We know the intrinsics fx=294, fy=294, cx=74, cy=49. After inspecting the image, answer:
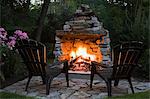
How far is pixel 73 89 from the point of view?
507cm

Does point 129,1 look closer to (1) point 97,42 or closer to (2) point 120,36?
(2) point 120,36

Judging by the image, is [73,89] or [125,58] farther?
[73,89]

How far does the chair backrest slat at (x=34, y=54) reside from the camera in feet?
15.4

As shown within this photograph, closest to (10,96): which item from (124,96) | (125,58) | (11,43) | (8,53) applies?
(11,43)

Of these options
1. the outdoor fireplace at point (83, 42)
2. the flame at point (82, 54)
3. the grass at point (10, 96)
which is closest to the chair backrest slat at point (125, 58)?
the grass at point (10, 96)

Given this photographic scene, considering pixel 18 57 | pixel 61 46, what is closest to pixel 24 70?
pixel 18 57

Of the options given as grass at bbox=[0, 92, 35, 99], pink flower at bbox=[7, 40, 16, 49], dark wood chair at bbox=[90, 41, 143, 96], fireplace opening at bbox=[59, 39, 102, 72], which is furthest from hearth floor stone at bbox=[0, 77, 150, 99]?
fireplace opening at bbox=[59, 39, 102, 72]

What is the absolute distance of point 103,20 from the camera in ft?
27.6

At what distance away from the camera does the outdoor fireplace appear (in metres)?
6.74

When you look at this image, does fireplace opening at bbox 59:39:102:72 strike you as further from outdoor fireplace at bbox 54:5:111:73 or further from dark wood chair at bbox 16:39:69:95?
dark wood chair at bbox 16:39:69:95

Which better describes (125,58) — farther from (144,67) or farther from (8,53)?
(8,53)

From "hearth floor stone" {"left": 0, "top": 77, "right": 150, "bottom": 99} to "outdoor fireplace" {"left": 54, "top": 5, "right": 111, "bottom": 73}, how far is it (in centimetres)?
117

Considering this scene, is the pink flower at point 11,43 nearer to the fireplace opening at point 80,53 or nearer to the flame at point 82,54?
the fireplace opening at point 80,53

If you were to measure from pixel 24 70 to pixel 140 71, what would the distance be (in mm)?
2520
